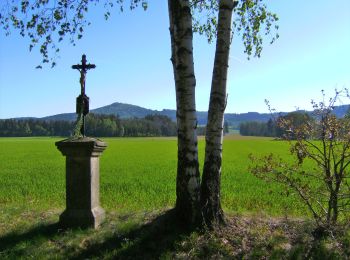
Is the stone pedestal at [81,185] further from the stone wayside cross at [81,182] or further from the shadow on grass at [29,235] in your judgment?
the shadow on grass at [29,235]

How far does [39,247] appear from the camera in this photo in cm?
634

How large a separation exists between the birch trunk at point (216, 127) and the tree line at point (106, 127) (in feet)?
283

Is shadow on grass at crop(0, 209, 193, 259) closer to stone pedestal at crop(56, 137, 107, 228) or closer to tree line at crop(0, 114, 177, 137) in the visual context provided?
stone pedestal at crop(56, 137, 107, 228)

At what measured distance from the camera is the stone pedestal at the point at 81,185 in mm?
7129

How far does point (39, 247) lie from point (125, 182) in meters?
10.3

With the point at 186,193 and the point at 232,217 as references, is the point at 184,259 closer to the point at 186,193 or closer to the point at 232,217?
the point at 186,193

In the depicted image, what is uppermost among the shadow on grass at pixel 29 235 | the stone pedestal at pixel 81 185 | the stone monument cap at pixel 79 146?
the stone monument cap at pixel 79 146

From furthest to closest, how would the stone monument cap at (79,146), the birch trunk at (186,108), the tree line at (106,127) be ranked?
the tree line at (106,127) → the stone monument cap at (79,146) → the birch trunk at (186,108)

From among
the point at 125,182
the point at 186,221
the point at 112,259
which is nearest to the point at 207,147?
the point at 186,221

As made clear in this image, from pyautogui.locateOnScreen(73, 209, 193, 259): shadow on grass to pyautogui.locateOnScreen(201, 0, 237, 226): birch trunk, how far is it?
0.52 m

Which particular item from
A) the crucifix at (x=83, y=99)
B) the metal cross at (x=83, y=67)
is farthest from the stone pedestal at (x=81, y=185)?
the metal cross at (x=83, y=67)

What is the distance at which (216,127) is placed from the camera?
669cm

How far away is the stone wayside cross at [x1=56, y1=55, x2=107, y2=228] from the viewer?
7113mm

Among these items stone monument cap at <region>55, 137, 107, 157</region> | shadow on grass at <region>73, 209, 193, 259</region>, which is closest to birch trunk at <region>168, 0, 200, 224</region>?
shadow on grass at <region>73, 209, 193, 259</region>
